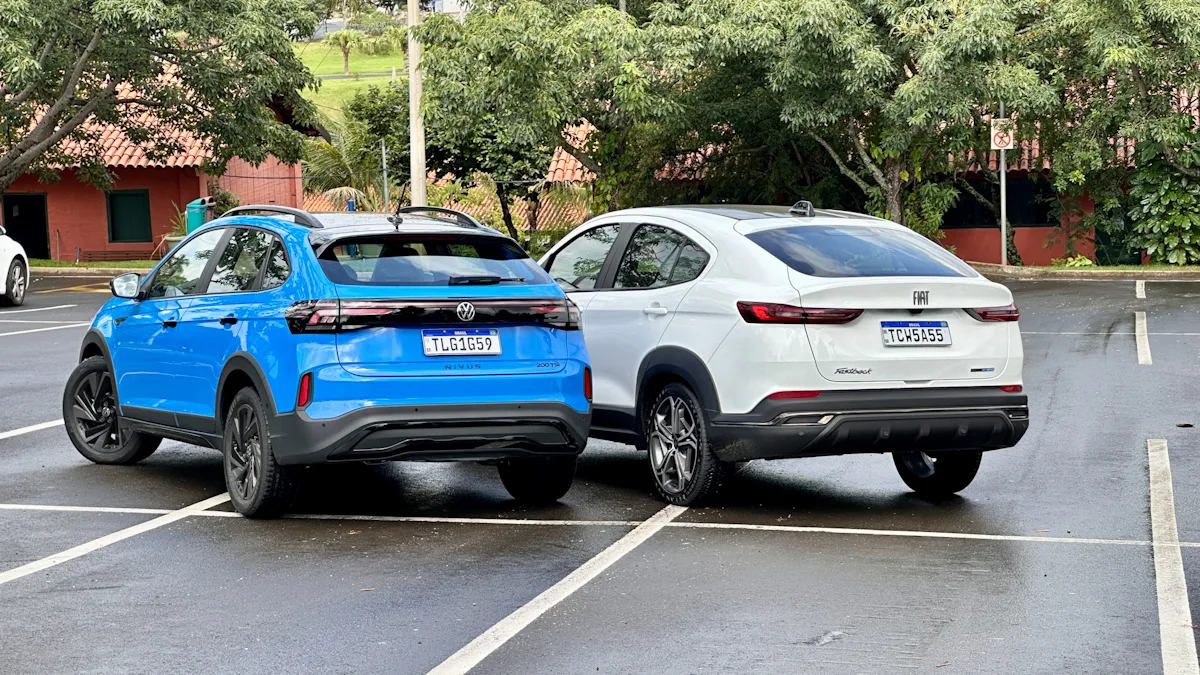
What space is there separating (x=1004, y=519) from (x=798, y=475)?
1.80 m

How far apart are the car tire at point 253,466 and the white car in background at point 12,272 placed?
1740 cm

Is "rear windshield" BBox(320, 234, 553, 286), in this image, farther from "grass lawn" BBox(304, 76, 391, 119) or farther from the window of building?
"grass lawn" BBox(304, 76, 391, 119)

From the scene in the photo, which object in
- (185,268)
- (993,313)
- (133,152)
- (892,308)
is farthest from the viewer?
(133,152)

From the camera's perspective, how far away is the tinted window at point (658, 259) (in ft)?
30.1

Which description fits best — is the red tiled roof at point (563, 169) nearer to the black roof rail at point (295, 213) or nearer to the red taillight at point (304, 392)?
the black roof rail at point (295, 213)

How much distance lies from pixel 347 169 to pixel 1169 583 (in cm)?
4107

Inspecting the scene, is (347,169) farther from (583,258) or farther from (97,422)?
(583,258)

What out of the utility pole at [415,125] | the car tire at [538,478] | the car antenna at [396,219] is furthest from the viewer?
the utility pole at [415,125]

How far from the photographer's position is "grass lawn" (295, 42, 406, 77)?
104m

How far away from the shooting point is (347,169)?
46.6m

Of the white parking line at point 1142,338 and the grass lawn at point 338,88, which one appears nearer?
the white parking line at point 1142,338

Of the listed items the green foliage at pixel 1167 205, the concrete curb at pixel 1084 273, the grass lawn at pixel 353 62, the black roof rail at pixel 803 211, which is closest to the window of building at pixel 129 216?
the concrete curb at pixel 1084 273

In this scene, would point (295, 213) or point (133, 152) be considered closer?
point (295, 213)

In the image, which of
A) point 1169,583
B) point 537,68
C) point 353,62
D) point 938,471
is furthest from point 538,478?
point 353,62
